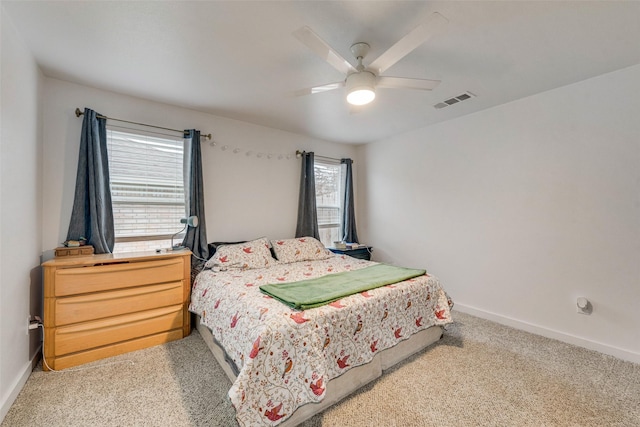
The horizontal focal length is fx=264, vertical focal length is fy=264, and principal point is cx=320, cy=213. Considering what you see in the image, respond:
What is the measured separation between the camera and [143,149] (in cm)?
284

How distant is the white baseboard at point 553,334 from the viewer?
225 centimetres

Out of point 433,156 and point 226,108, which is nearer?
point 226,108

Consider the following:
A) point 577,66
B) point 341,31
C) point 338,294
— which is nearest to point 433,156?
point 577,66

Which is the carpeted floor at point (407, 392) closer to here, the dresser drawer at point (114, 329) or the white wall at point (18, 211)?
the dresser drawer at point (114, 329)

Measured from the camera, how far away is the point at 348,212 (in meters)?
4.50

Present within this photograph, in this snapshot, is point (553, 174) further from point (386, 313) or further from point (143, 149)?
point (143, 149)

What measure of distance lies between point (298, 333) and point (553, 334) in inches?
107

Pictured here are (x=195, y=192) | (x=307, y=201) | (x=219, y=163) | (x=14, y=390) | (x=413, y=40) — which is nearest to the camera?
(x=413, y=40)

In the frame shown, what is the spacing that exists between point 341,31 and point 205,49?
40.3 inches

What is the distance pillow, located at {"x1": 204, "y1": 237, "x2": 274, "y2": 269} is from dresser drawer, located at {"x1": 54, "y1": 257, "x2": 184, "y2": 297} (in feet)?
1.17

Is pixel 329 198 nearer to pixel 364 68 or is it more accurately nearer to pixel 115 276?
pixel 364 68

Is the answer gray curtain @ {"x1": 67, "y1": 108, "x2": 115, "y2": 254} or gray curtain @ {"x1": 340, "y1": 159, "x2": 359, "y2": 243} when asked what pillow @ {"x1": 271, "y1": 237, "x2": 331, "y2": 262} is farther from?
gray curtain @ {"x1": 67, "y1": 108, "x2": 115, "y2": 254}

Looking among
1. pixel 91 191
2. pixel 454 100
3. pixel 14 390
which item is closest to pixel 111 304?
pixel 14 390

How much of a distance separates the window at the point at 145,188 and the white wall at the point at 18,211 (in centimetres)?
56
